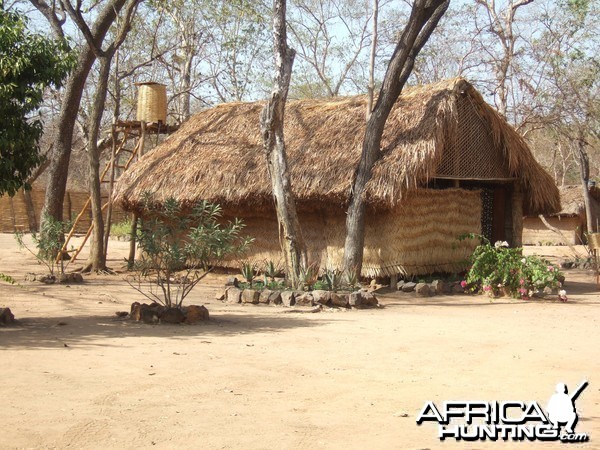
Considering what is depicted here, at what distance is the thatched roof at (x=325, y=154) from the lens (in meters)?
12.0

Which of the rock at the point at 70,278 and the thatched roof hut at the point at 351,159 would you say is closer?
the thatched roof hut at the point at 351,159

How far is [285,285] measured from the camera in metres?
11.0

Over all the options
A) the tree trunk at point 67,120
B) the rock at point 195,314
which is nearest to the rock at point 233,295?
the rock at point 195,314

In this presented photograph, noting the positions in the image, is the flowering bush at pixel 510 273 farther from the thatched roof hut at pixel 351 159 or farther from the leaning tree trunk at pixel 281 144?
the leaning tree trunk at pixel 281 144

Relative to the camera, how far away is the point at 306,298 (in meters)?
10.1

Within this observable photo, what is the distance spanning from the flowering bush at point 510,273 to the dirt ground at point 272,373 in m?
1.45

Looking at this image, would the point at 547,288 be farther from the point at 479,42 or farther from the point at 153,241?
the point at 479,42

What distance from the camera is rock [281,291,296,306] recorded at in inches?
399

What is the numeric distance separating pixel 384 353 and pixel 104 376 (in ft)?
8.15

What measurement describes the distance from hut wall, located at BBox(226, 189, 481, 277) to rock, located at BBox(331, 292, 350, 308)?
2.47 meters

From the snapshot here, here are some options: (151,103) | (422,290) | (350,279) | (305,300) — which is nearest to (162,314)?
(305,300)

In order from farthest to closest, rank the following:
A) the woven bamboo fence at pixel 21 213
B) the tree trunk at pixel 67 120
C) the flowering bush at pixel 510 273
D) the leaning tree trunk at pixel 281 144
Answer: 1. the woven bamboo fence at pixel 21 213
2. the tree trunk at pixel 67 120
3. the flowering bush at pixel 510 273
4. the leaning tree trunk at pixel 281 144

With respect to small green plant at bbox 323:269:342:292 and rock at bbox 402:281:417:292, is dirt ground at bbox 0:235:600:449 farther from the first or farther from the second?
rock at bbox 402:281:417:292

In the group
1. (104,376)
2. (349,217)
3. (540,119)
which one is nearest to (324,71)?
(540,119)
